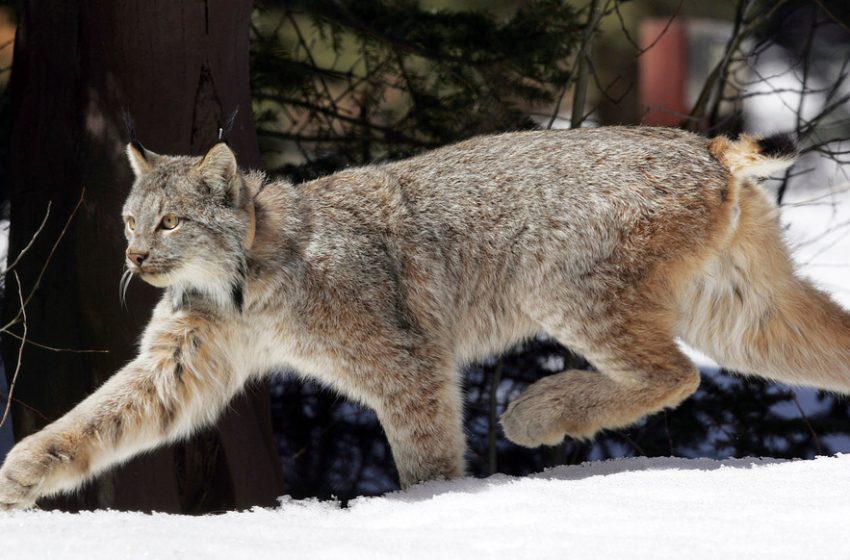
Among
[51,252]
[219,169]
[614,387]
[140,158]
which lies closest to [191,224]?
[219,169]

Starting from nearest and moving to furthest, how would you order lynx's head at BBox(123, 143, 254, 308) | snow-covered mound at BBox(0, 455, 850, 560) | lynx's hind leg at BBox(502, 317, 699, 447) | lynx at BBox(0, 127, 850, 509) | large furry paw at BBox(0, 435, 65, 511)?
snow-covered mound at BBox(0, 455, 850, 560), large furry paw at BBox(0, 435, 65, 511), lynx's head at BBox(123, 143, 254, 308), lynx at BBox(0, 127, 850, 509), lynx's hind leg at BBox(502, 317, 699, 447)

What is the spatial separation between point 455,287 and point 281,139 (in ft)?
7.87

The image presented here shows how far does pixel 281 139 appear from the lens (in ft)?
21.9

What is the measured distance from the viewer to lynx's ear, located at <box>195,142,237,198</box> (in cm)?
412

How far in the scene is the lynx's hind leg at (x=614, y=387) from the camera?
4371 millimetres

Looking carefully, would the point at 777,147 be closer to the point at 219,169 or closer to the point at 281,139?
the point at 219,169

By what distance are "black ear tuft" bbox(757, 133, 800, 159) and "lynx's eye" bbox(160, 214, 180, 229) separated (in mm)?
2122

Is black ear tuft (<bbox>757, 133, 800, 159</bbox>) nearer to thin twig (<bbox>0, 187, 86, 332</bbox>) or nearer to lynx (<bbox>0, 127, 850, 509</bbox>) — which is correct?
lynx (<bbox>0, 127, 850, 509</bbox>)

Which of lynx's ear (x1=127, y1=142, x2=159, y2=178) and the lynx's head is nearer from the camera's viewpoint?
the lynx's head

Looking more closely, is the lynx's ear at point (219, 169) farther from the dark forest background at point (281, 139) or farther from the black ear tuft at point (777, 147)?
the black ear tuft at point (777, 147)

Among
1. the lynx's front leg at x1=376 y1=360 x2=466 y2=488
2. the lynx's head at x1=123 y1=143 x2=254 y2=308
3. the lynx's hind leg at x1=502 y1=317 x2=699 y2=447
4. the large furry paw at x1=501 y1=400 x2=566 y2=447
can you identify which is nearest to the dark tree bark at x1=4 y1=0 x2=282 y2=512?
the lynx's head at x1=123 y1=143 x2=254 y2=308

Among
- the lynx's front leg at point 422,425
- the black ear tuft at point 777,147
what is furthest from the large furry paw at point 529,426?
the black ear tuft at point 777,147

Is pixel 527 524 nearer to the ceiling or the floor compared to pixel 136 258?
nearer to the floor

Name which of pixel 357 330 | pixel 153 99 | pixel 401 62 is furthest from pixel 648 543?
pixel 401 62
